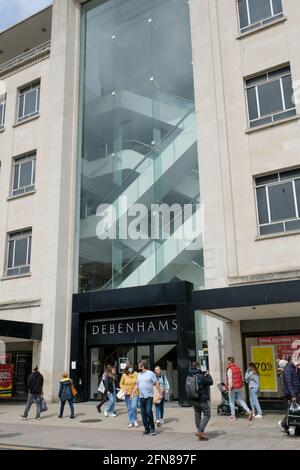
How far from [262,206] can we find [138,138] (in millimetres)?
6553

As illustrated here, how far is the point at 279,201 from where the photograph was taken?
15.8m

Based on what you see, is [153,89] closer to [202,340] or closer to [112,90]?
[112,90]

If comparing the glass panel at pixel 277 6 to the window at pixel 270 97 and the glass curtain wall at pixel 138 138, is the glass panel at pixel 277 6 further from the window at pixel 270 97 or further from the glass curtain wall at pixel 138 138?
the glass curtain wall at pixel 138 138

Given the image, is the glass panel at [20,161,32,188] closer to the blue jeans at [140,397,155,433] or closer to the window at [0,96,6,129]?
the window at [0,96,6,129]

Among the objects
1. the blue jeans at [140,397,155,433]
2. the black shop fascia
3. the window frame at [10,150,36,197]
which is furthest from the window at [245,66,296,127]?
the window frame at [10,150,36,197]

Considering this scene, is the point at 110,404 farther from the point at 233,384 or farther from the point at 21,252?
the point at 21,252

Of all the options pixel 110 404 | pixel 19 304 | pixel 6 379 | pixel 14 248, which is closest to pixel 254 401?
pixel 110 404

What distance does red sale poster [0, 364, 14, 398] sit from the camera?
66.3 ft

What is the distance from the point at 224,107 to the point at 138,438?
480 inches

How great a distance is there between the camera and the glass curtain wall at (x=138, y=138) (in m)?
18.2

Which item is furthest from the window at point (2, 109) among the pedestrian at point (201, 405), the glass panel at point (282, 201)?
the pedestrian at point (201, 405)

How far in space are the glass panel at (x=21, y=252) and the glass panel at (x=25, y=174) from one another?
2.82 meters

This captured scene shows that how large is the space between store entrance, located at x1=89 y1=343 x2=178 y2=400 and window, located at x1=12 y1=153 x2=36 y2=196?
8.54 metres

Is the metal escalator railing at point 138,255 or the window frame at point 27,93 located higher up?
the window frame at point 27,93
